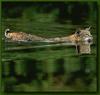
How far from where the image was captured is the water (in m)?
3.51

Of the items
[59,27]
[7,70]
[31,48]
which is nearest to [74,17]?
[59,27]

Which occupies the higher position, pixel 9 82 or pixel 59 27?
pixel 59 27

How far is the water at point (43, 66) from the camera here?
3514 mm

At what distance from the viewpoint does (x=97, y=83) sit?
11.7 ft

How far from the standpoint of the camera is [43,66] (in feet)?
11.5

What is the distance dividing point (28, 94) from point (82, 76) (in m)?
0.53

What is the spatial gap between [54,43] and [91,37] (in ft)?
1.15

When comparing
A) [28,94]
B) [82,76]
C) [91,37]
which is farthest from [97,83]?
[28,94]

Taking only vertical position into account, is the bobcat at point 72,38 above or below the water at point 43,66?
above

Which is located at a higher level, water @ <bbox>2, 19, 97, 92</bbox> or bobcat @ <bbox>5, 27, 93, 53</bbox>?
bobcat @ <bbox>5, 27, 93, 53</bbox>

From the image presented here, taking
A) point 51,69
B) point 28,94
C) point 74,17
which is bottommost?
point 28,94

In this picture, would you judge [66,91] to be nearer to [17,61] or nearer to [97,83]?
[97,83]

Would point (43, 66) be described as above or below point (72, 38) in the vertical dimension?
below

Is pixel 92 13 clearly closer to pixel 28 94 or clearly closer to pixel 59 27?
pixel 59 27
